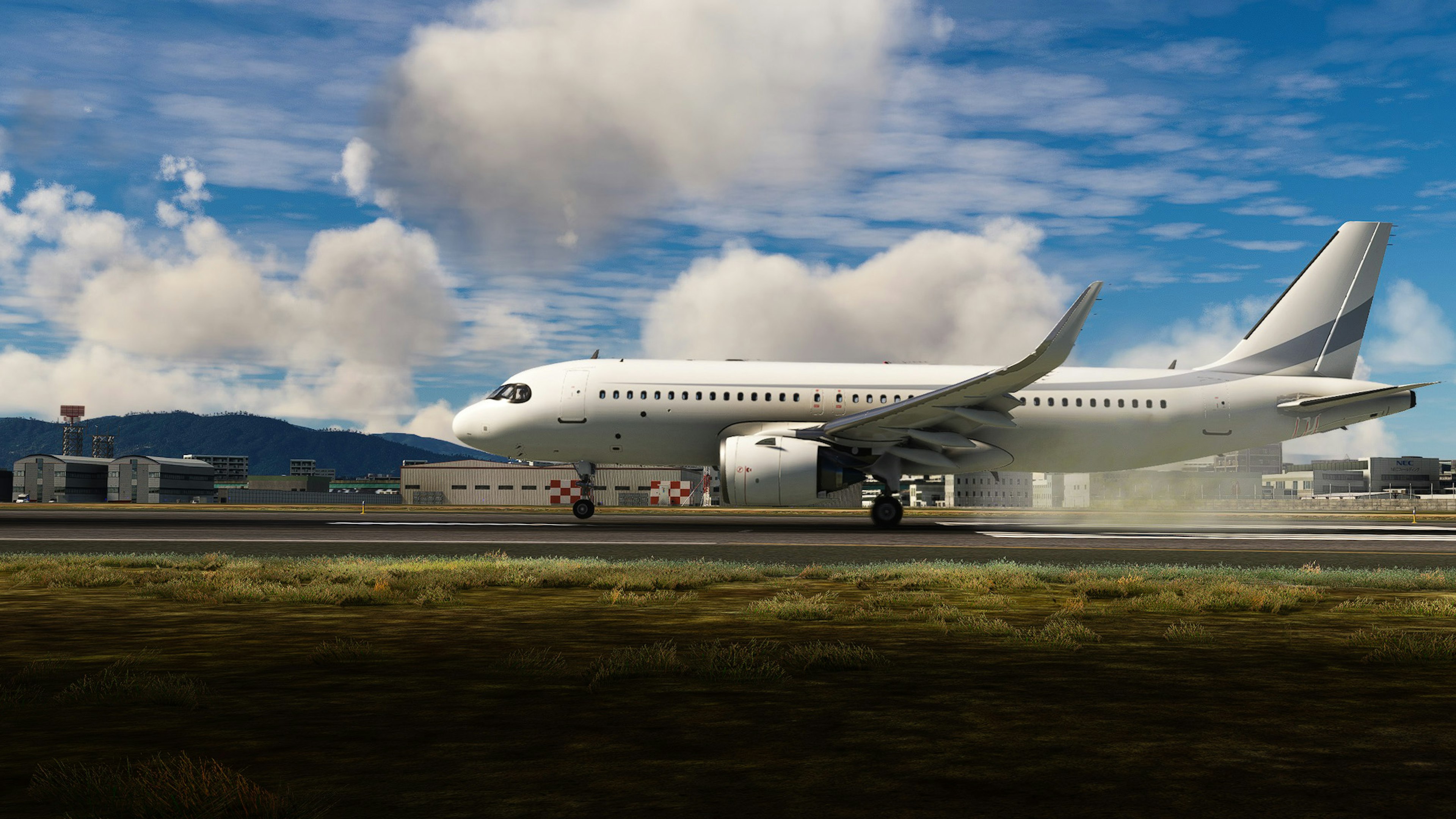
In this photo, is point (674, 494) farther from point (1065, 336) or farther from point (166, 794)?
point (166, 794)

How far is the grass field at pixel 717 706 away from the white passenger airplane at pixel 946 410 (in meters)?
14.5

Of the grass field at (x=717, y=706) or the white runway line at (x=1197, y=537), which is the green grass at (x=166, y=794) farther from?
the white runway line at (x=1197, y=537)

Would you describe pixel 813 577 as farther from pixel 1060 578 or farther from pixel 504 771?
pixel 504 771

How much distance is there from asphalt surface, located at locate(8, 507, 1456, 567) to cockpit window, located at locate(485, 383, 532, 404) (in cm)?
374

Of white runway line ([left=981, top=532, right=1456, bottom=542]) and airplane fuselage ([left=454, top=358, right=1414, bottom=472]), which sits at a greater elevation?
airplane fuselage ([left=454, top=358, right=1414, bottom=472])

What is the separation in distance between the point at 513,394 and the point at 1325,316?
82.5 feet

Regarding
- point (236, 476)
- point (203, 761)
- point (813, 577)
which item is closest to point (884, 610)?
point (813, 577)

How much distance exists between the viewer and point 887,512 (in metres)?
27.6

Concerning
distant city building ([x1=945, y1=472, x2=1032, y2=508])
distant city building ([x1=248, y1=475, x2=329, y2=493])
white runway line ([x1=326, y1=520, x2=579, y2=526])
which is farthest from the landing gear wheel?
distant city building ([x1=248, y1=475, x2=329, y2=493])

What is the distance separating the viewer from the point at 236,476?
196 meters

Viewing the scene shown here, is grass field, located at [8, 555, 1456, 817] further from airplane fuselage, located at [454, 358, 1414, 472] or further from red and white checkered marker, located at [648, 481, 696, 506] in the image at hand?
red and white checkered marker, located at [648, 481, 696, 506]

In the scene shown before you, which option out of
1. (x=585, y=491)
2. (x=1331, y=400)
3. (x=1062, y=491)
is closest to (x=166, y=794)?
(x=585, y=491)

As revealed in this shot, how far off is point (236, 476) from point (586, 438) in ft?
643

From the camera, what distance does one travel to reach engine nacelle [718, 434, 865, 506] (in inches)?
966
